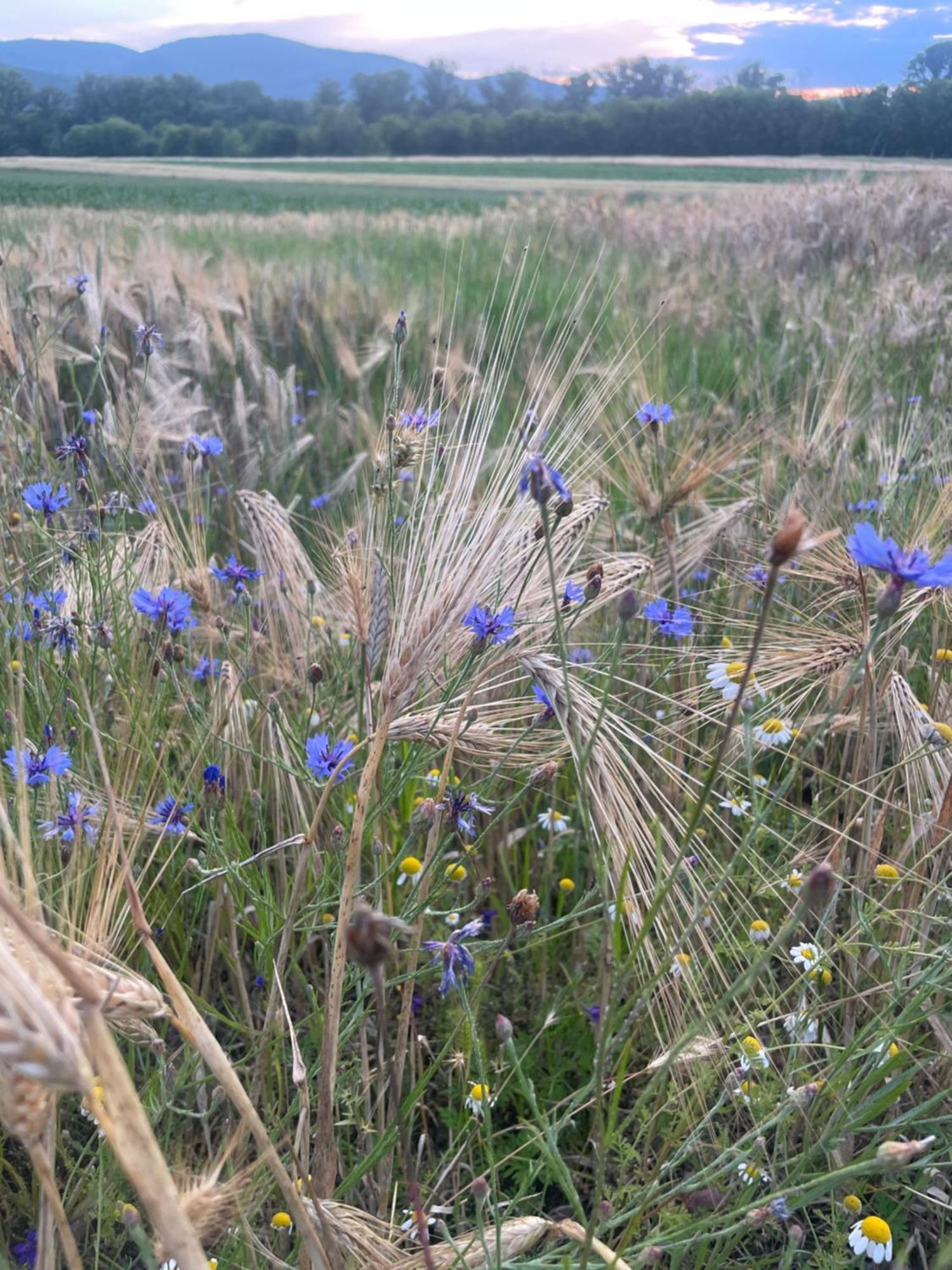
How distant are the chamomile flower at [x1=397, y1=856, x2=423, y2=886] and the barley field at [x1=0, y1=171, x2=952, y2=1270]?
0.01 meters

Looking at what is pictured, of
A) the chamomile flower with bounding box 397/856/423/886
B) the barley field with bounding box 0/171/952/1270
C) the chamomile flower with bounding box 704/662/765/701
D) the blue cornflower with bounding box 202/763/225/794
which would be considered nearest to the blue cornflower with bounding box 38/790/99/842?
the barley field with bounding box 0/171/952/1270

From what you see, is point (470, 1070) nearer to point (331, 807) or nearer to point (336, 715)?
point (331, 807)

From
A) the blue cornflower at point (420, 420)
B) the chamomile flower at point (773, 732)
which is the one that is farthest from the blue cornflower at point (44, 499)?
the chamomile flower at point (773, 732)

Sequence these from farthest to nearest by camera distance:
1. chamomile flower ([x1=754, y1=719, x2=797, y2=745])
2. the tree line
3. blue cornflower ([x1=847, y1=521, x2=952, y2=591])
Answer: the tree line, chamomile flower ([x1=754, y1=719, x2=797, y2=745]), blue cornflower ([x1=847, y1=521, x2=952, y2=591])

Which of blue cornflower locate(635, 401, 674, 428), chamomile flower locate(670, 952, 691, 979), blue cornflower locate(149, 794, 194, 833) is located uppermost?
blue cornflower locate(635, 401, 674, 428)

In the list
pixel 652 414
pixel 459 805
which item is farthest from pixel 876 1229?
pixel 652 414

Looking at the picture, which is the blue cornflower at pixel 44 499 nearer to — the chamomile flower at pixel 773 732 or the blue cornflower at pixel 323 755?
the blue cornflower at pixel 323 755

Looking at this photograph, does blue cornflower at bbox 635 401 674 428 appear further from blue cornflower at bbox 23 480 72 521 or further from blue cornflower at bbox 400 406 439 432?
blue cornflower at bbox 23 480 72 521

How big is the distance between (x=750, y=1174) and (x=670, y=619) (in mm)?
747

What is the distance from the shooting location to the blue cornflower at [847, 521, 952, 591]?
0.84m

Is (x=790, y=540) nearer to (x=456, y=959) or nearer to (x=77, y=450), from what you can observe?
(x=456, y=959)

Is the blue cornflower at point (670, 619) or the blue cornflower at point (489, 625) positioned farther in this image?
the blue cornflower at point (670, 619)

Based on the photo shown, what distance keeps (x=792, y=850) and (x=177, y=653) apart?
104 centimetres

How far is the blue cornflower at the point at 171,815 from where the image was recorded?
4.45ft
